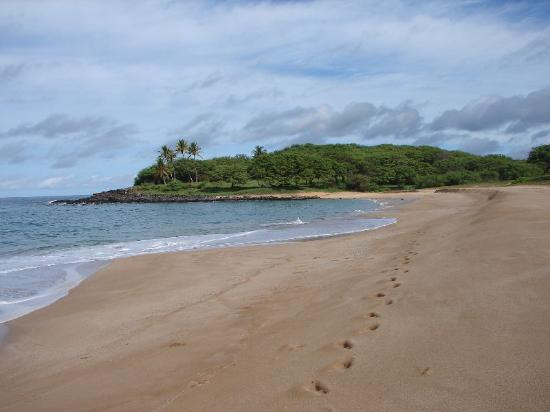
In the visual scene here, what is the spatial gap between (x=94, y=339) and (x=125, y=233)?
2192cm

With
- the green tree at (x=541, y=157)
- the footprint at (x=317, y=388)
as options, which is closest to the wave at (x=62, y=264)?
the footprint at (x=317, y=388)

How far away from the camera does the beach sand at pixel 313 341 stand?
389 centimetres

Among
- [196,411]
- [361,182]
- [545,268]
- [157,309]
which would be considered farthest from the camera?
[361,182]

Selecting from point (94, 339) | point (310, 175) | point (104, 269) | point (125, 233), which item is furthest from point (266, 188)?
point (94, 339)

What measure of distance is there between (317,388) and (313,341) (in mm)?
1405

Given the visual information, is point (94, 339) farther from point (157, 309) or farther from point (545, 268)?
point (545, 268)

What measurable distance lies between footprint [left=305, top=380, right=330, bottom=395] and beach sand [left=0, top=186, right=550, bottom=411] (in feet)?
0.06

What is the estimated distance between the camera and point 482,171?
9544 cm

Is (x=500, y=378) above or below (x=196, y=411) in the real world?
above

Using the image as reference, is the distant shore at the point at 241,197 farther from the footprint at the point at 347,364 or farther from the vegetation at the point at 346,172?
the footprint at the point at 347,364

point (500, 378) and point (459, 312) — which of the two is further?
point (459, 312)

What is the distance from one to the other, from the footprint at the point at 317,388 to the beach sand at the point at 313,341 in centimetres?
2

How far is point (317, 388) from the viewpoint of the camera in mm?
4121

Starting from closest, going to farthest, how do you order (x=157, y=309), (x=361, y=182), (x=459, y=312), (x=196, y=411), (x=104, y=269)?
(x=196, y=411) → (x=459, y=312) → (x=157, y=309) → (x=104, y=269) → (x=361, y=182)
